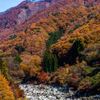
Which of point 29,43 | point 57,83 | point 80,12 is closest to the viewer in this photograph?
point 57,83

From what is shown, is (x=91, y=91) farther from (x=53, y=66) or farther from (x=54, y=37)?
(x=54, y=37)

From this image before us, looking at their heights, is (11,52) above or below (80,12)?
below

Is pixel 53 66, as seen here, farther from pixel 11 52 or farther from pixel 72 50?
pixel 11 52

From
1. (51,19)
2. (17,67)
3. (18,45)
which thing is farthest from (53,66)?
(51,19)

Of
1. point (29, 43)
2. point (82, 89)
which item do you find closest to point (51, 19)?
point (29, 43)

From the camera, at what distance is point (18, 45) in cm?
10462

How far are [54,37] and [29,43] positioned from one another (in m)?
25.4

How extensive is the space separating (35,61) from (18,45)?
52075 mm

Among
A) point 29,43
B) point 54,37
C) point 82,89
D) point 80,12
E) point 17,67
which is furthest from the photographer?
point 80,12

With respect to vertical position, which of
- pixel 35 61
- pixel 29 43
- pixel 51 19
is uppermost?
pixel 51 19

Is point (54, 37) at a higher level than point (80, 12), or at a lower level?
lower

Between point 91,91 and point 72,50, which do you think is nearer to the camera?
point 91,91

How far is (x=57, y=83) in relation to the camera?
4278 cm

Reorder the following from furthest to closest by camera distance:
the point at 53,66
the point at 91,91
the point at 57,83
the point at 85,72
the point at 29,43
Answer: the point at 29,43 → the point at 53,66 → the point at 57,83 → the point at 85,72 → the point at 91,91
